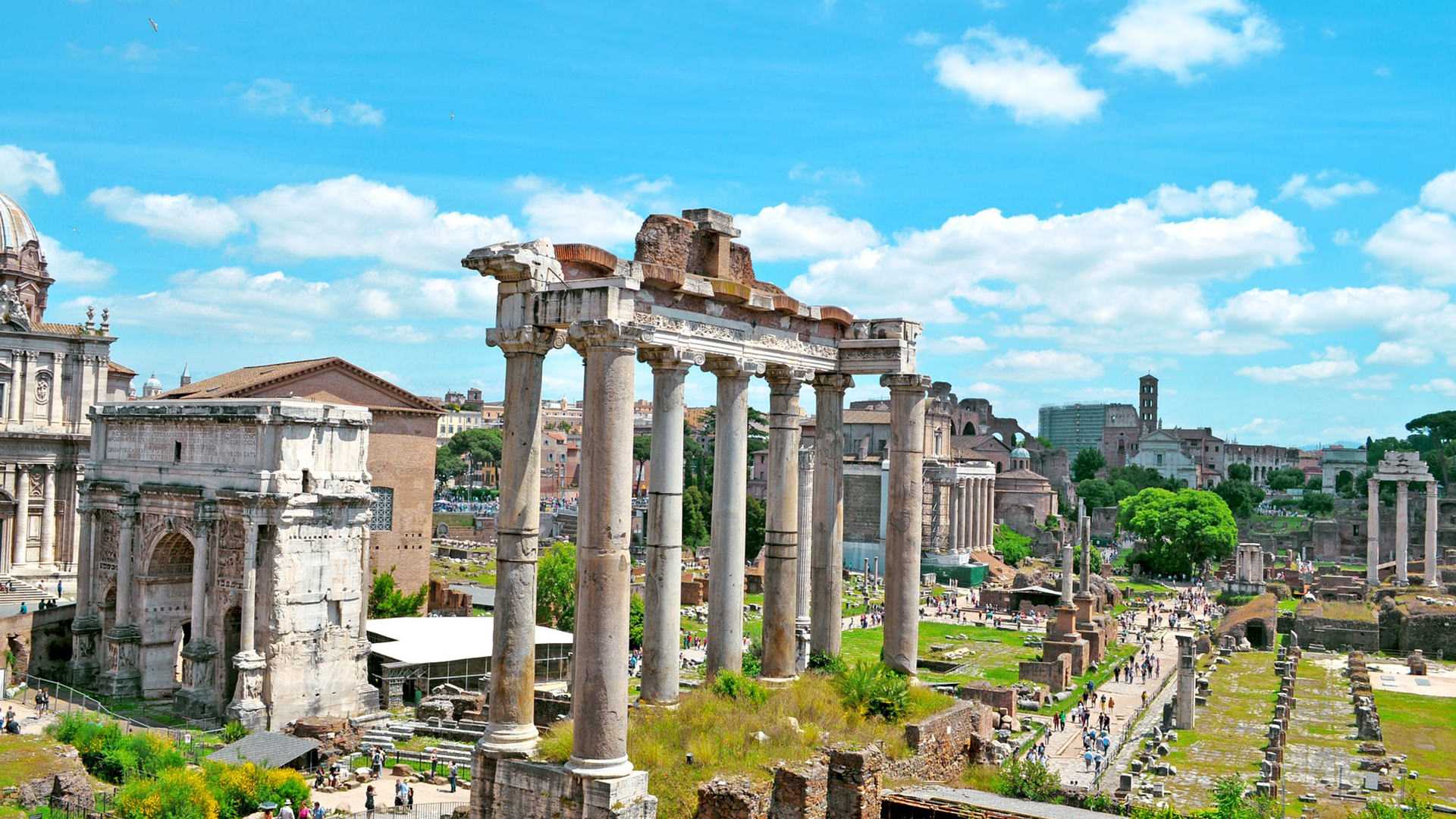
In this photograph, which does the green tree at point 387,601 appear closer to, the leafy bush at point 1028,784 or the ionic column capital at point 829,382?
the ionic column capital at point 829,382

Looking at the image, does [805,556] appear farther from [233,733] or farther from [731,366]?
[233,733]

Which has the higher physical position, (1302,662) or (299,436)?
(299,436)

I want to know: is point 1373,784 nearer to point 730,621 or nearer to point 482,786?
point 730,621

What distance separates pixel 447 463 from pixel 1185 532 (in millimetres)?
69342

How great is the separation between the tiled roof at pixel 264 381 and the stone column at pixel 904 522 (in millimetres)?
29534

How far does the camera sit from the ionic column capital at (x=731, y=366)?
14766mm

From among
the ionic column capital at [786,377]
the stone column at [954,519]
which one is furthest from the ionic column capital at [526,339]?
the stone column at [954,519]

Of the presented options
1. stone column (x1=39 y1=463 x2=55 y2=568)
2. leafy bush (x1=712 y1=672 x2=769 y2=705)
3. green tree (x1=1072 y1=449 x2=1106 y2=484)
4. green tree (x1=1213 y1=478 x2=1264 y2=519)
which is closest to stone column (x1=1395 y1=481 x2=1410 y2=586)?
green tree (x1=1213 y1=478 x2=1264 y2=519)

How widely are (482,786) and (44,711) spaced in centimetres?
2144

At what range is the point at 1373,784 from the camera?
24.2 metres

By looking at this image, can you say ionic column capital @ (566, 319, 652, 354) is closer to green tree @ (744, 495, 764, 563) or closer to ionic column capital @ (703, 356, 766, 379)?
ionic column capital @ (703, 356, 766, 379)

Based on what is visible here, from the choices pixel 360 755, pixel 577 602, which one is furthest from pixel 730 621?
pixel 360 755

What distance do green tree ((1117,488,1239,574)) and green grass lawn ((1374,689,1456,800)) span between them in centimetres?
3870

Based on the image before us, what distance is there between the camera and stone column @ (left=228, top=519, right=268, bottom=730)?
29.4m
